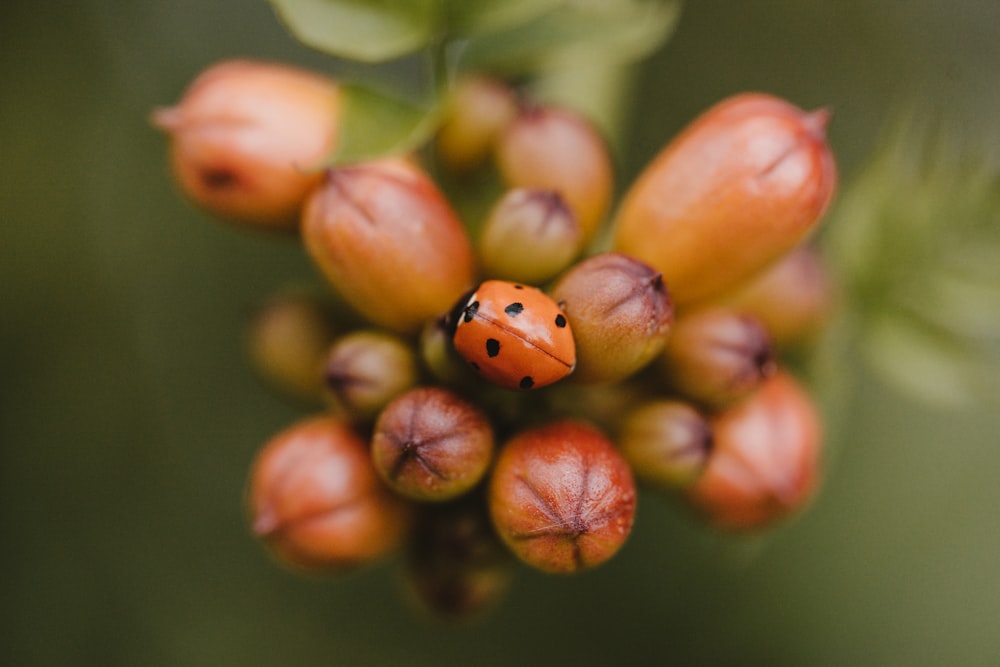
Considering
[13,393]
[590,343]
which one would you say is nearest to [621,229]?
[590,343]

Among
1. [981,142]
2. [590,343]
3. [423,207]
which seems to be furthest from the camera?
[981,142]

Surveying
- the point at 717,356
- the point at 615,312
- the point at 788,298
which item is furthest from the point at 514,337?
the point at 788,298

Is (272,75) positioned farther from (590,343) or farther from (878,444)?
(878,444)

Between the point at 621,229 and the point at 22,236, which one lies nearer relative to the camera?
the point at 621,229

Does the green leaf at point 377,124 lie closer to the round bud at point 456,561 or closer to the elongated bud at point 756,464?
the round bud at point 456,561

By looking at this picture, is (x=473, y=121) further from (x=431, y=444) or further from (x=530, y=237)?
(x=431, y=444)

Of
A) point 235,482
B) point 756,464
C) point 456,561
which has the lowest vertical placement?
point 235,482
